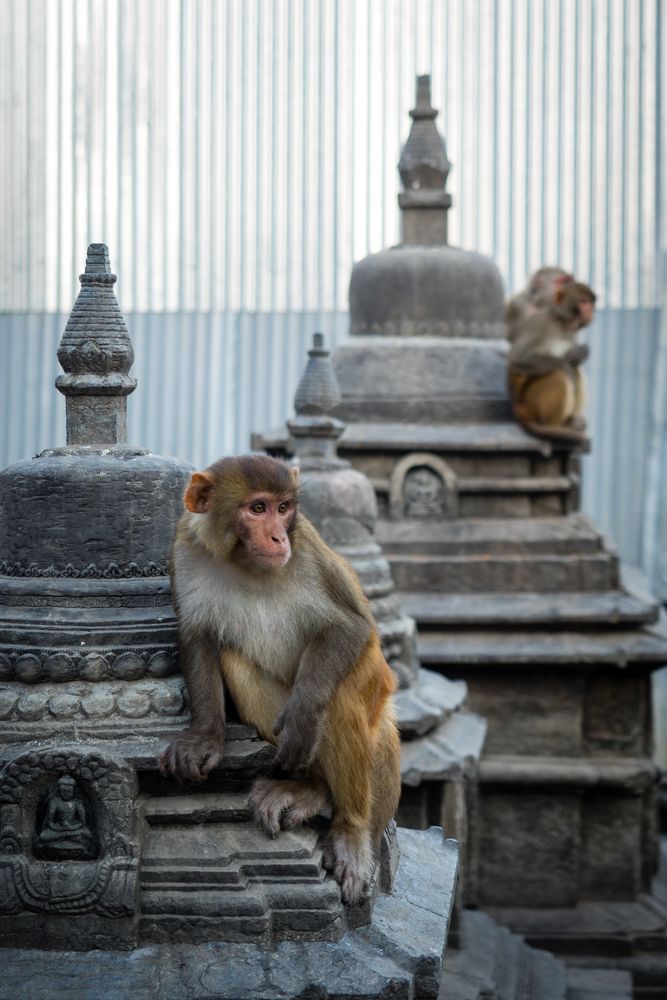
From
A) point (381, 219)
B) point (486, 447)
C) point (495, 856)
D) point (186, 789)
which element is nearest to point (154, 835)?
point (186, 789)

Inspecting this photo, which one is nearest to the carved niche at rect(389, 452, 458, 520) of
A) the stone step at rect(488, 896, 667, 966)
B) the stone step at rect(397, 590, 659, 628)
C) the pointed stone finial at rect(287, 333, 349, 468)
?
the stone step at rect(397, 590, 659, 628)

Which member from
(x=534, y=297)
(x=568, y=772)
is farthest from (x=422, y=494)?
(x=534, y=297)

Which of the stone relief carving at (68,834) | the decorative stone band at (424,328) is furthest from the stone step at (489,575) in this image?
the stone relief carving at (68,834)

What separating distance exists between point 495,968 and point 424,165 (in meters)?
5.54

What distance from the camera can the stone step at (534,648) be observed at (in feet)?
29.2

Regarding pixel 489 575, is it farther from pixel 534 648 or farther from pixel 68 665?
pixel 68 665

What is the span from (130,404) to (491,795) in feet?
18.4

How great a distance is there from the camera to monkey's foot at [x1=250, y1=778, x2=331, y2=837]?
3729 mm

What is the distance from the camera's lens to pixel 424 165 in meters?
10.2

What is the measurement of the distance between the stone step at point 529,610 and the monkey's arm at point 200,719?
5.19 m

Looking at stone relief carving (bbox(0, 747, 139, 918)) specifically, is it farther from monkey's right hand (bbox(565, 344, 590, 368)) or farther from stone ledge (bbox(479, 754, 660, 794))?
monkey's right hand (bbox(565, 344, 590, 368))

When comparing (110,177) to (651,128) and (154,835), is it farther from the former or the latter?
(154,835)

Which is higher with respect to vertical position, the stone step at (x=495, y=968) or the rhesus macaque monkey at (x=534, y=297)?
the rhesus macaque monkey at (x=534, y=297)

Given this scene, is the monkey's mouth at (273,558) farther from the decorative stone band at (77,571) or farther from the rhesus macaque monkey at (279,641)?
the decorative stone band at (77,571)
